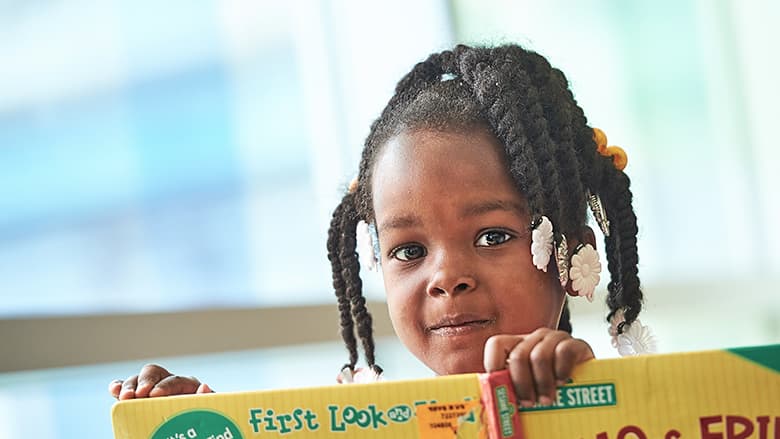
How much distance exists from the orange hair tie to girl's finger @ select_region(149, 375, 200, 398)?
0.48m

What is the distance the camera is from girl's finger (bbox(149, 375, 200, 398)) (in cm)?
84

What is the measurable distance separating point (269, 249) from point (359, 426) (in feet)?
3.74

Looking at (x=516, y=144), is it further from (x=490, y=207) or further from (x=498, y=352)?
(x=498, y=352)

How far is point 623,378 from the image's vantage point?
0.56m

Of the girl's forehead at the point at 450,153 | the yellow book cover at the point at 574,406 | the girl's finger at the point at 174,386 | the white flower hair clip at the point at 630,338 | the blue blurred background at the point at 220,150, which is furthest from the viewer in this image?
the blue blurred background at the point at 220,150

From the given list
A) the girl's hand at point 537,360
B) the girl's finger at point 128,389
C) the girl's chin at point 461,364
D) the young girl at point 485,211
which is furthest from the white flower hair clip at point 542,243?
the girl's finger at point 128,389

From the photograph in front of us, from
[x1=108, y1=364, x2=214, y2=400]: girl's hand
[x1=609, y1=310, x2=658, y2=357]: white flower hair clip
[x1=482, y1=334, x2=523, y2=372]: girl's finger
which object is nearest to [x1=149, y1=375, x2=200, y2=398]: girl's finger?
[x1=108, y1=364, x2=214, y2=400]: girl's hand

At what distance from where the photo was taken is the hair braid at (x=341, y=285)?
1.15 meters

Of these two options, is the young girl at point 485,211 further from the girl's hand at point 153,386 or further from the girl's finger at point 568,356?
the girl's finger at point 568,356

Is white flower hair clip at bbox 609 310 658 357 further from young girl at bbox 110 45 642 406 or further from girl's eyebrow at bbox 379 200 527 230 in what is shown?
girl's eyebrow at bbox 379 200 527 230

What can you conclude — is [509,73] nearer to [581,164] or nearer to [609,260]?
[581,164]

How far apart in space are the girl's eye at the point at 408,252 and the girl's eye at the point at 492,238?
2.4 inches

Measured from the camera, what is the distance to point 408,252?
98 centimetres

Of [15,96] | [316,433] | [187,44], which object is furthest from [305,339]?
[316,433]
